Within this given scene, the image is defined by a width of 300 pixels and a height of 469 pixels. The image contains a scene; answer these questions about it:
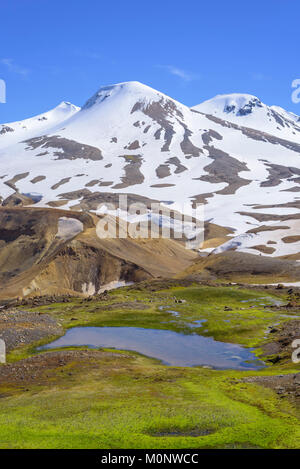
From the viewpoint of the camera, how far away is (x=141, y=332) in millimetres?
57594

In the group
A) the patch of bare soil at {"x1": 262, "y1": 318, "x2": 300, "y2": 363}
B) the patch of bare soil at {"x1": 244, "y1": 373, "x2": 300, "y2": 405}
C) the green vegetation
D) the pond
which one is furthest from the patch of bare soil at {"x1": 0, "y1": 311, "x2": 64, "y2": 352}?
the patch of bare soil at {"x1": 244, "y1": 373, "x2": 300, "y2": 405}

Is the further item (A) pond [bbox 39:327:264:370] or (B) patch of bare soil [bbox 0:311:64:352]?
(B) patch of bare soil [bbox 0:311:64:352]

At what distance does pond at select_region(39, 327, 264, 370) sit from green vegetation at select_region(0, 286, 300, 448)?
2790 millimetres

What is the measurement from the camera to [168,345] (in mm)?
51750

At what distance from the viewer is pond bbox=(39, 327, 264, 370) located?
44.8 meters

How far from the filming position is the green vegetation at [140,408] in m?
21.4

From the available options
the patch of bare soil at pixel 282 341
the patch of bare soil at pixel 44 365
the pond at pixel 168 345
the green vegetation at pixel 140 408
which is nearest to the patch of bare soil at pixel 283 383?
the green vegetation at pixel 140 408

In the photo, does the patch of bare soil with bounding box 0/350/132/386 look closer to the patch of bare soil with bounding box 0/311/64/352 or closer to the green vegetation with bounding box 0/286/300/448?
the green vegetation with bounding box 0/286/300/448

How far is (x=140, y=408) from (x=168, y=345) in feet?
84.0

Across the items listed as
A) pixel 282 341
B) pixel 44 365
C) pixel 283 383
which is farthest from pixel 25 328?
pixel 283 383

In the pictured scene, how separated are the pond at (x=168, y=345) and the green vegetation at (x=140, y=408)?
2.79m

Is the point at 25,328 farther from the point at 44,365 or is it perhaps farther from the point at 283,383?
the point at 283,383
